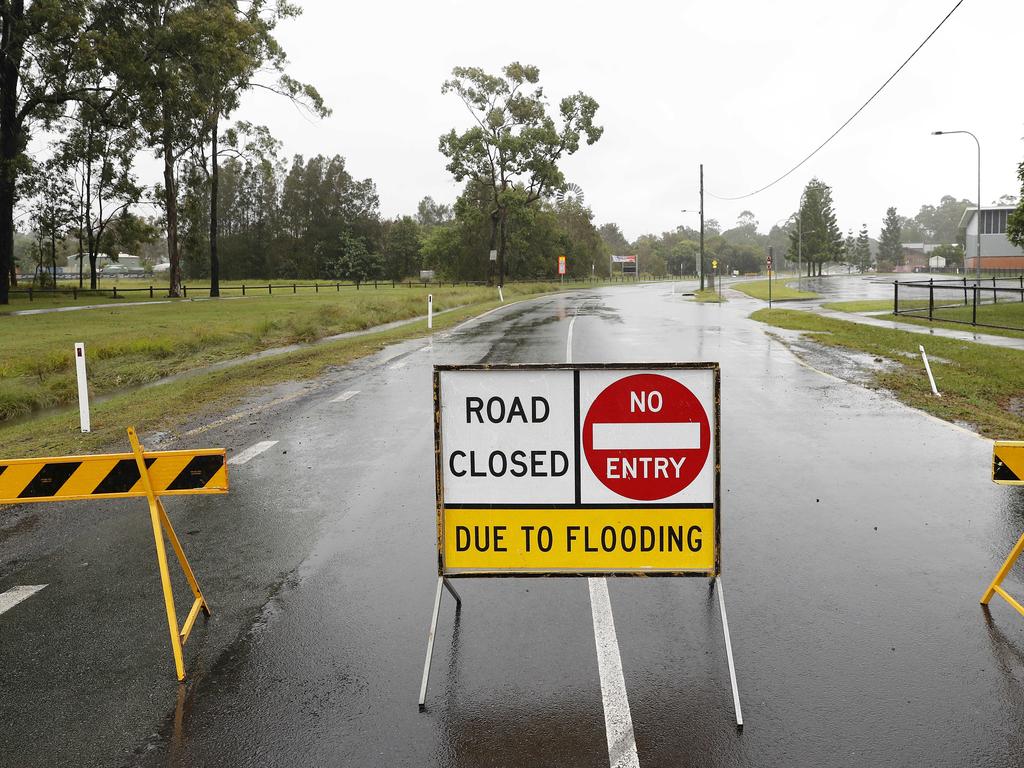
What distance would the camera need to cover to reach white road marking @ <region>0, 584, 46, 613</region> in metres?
5.02

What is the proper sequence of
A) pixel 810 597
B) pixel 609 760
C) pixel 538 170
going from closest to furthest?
1. pixel 609 760
2. pixel 810 597
3. pixel 538 170

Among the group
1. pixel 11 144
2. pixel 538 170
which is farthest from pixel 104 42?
pixel 538 170

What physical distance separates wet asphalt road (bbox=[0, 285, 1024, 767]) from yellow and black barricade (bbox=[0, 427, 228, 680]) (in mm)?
668

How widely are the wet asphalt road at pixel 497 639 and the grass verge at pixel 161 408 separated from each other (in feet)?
10.0

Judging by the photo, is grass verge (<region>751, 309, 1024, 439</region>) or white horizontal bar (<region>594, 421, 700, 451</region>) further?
grass verge (<region>751, 309, 1024, 439</region>)

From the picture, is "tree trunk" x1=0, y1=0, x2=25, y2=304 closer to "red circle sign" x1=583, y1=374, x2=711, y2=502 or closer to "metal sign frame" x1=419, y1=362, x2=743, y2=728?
"metal sign frame" x1=419, y1=362, x2=743, y2=728

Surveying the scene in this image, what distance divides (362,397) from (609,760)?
10098mm

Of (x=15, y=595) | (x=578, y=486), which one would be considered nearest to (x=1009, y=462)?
(x=578, y=486)

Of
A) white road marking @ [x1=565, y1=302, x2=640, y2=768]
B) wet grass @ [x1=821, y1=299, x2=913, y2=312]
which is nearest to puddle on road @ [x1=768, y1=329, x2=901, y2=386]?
white road marking @ [x1=565, y1=302, x2=640, y2=768]

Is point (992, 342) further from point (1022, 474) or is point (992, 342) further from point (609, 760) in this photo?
point (609, 760)

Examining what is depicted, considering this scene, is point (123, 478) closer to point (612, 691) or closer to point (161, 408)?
point (612, 691)

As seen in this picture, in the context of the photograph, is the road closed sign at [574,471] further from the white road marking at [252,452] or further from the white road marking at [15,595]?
the white road marking at [252,452]

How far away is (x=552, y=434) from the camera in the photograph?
4465 mm

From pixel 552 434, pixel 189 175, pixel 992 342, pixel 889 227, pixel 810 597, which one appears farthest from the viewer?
pixel 889 227
